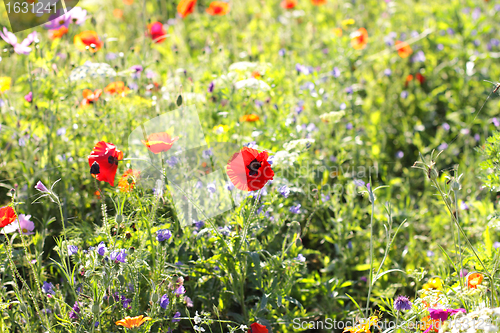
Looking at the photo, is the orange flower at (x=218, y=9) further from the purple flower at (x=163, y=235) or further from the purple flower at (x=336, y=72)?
the purple flower at (x=163, y=235)

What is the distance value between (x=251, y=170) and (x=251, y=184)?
0.05 metres

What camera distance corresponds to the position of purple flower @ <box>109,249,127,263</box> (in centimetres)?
135

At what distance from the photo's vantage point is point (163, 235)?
151cm

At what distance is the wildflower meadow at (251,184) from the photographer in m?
1.43

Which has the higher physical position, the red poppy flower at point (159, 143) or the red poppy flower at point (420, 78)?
the red poppy flower at point (159, 143)

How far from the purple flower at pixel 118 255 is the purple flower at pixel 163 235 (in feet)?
0.44

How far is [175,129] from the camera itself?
218 centimetres

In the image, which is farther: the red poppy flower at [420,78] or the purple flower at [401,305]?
the red poppy flower at [420,78]

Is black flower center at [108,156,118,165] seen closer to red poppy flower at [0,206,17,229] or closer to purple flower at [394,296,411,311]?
red poppy flower at [0,206,17,229]

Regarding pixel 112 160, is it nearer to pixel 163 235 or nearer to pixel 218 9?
pixel 163 235

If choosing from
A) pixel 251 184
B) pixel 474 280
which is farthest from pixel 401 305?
pixel 251 184

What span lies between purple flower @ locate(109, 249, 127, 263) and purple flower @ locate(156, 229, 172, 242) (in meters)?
0.13

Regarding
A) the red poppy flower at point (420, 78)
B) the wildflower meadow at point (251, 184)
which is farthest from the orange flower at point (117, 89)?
the red poppy flower at point (420, 78)

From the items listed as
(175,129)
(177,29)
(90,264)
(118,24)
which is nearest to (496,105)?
(175,129)
